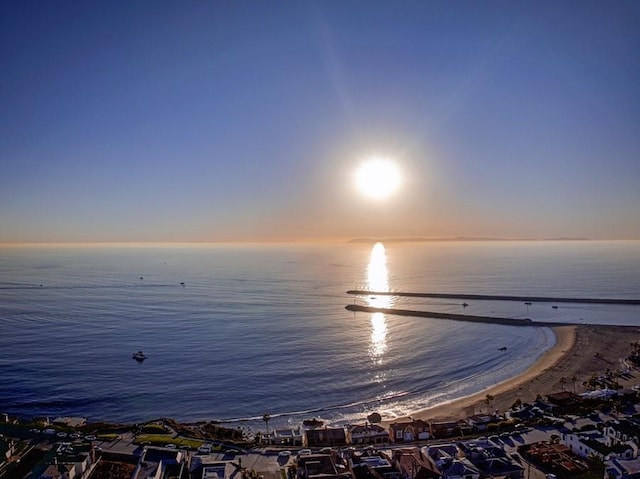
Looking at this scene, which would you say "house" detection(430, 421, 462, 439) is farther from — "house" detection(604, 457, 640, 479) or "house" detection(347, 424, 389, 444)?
"house" detection(604, 457, 640, 479)

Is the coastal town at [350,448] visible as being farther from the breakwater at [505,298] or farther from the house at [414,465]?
the breakwater at [505,298]

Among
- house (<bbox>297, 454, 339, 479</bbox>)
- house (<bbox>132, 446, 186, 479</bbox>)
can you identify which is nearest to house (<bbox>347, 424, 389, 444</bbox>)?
house (<bbox>297, 454, 339, 479</bbox>)

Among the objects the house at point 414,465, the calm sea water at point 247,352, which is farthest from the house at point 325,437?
the calm sea water at point 247,352

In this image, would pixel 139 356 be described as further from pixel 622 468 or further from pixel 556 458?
pixel 622 468

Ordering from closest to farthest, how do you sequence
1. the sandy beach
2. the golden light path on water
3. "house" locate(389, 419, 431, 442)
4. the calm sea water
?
"house" locate(389, 419, 431, 442)
the sandy beach
the calm sea water
the golden light path on water

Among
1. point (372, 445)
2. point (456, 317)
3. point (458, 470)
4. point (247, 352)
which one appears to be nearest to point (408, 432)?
point (372, 445)

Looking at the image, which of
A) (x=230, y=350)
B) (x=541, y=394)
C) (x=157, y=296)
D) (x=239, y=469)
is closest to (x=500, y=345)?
(x=541, y=394)

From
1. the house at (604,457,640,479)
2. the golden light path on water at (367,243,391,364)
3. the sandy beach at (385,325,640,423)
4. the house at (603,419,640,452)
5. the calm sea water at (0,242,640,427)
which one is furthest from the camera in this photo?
the golden light path on water at (367,243,391,364)
